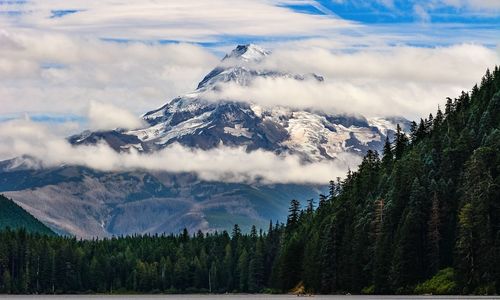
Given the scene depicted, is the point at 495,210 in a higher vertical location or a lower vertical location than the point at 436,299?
higher

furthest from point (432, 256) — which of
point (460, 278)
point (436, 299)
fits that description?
point (436, 299)

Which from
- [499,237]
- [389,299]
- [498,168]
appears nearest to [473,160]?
[498,168]

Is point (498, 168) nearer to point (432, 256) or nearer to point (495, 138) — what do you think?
point (495, 138)

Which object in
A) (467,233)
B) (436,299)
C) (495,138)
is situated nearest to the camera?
(436,299)

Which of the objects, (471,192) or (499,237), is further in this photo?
(471,192)

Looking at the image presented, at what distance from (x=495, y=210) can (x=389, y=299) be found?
23.7m

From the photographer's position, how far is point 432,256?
200 metres

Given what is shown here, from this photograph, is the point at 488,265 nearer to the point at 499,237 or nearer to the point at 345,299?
the point at 499,237

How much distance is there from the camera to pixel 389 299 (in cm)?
17762

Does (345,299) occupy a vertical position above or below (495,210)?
below

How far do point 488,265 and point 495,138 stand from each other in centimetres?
2895

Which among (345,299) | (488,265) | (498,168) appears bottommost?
(345,299)

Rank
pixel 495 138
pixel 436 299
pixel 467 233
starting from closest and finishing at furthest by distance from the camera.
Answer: pixel 436 299, pixel 467 233, pixel 495 138

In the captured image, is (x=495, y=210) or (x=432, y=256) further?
(x=432, y=256)
